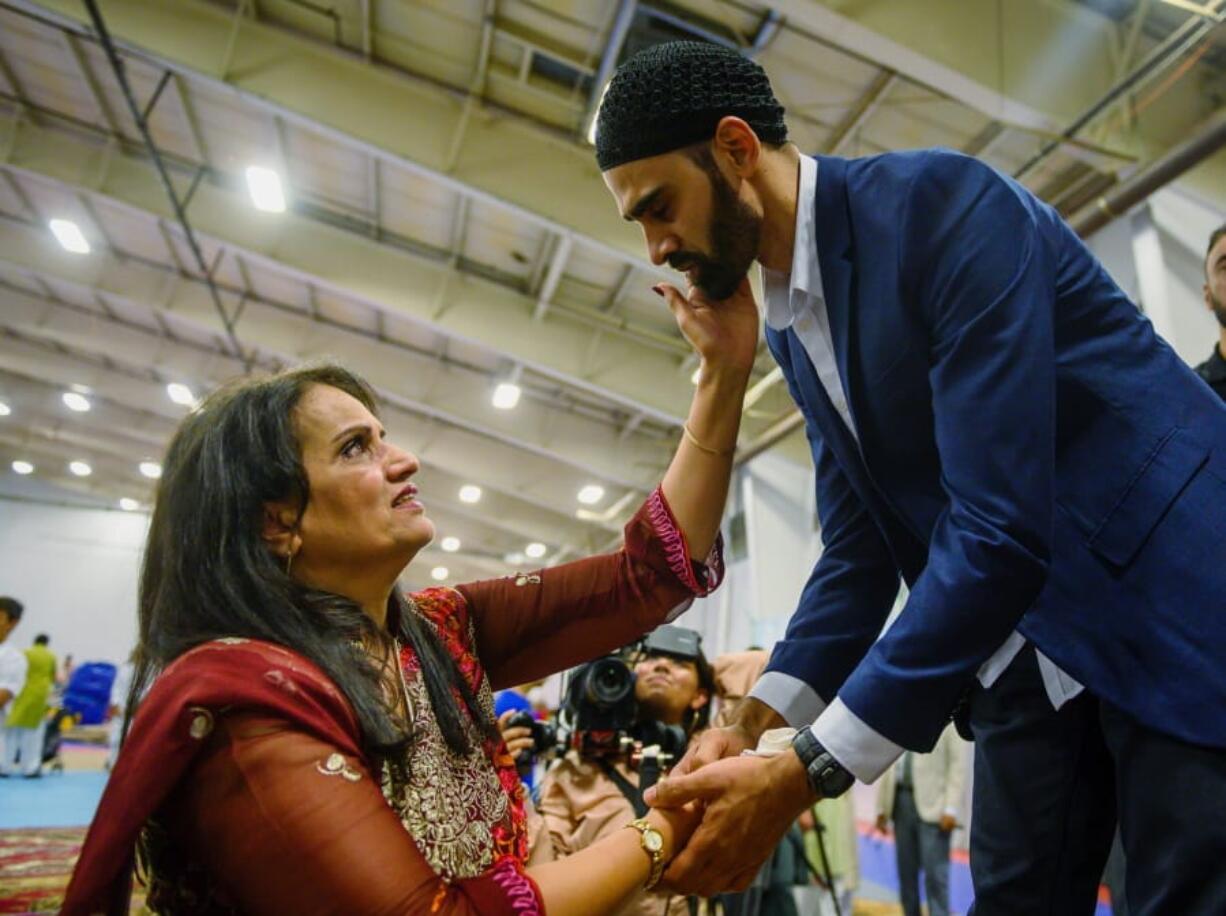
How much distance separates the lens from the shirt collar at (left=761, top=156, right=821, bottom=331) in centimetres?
106

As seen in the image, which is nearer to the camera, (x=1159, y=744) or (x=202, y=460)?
(x=1159, y=744)

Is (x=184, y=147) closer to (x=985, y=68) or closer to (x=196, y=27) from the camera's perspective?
(x=196, y=27)

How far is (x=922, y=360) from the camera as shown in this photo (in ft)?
3.18

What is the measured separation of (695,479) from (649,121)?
56 centimetres

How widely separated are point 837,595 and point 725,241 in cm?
54

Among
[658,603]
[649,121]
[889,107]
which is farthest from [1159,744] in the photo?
[889,107]

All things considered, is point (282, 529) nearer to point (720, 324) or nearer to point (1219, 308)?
point (720, 324)

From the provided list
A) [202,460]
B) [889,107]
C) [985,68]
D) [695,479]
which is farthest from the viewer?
[889,107]

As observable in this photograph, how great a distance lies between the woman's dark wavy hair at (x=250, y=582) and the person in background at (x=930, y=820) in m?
3.61

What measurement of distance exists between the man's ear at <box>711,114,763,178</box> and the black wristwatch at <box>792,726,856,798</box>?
27.2 inches

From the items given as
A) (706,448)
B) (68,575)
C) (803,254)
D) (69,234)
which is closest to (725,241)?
(803,254)

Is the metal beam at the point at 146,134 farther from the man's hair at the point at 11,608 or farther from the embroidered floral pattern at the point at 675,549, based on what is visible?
the embroidered floral pattern at the point at 675,549

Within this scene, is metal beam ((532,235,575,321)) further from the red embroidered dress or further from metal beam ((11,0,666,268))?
the red embroidered dress

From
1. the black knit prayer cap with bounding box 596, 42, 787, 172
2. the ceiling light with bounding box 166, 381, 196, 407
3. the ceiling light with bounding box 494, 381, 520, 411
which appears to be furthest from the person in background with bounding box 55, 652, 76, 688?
the black knit prayer cap with bounding box 596, 42, 787, 172
